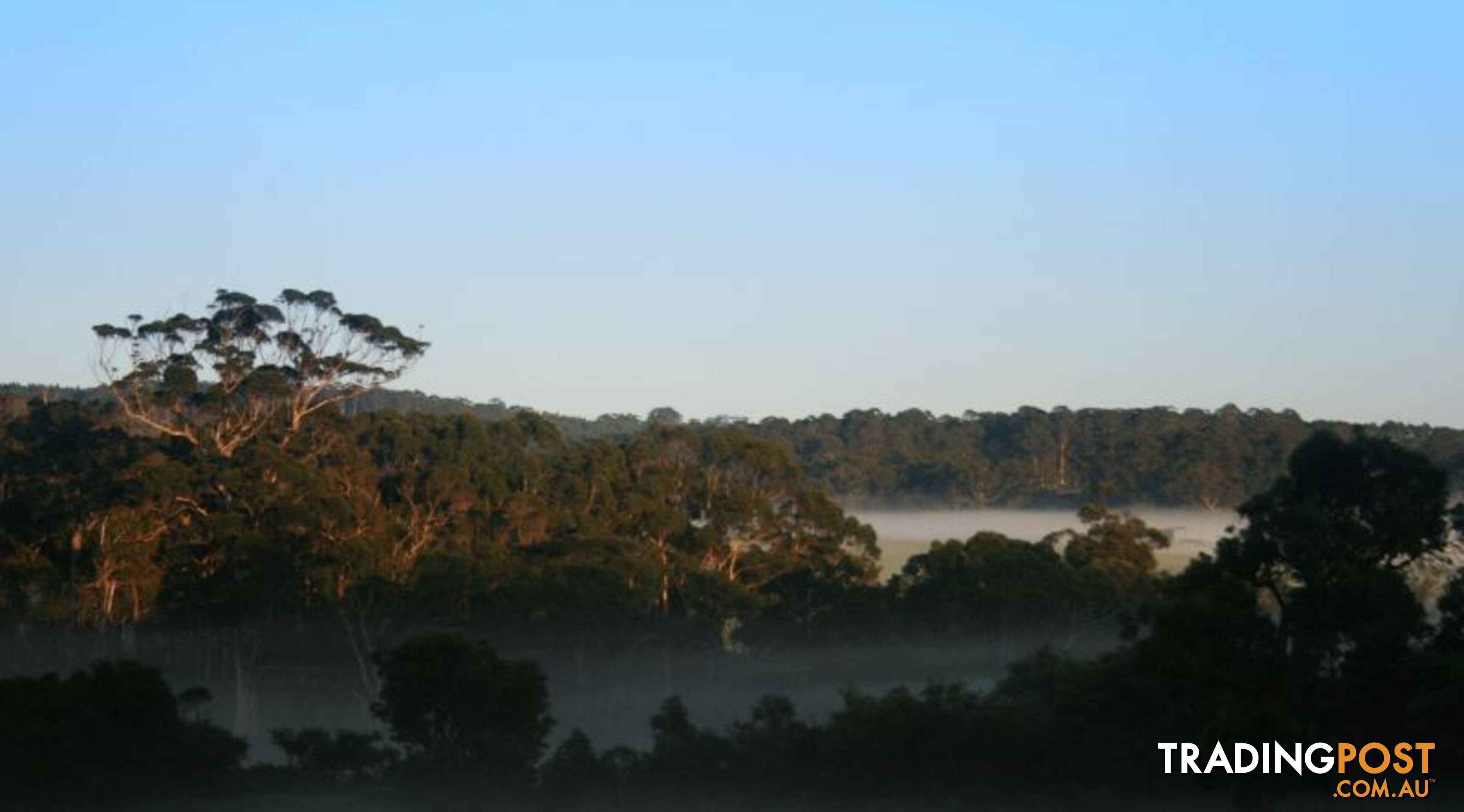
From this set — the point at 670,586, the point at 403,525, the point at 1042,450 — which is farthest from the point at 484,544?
the point at 1042,450

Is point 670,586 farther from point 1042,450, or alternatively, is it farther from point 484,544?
point 1042,450

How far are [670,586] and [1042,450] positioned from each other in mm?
10712

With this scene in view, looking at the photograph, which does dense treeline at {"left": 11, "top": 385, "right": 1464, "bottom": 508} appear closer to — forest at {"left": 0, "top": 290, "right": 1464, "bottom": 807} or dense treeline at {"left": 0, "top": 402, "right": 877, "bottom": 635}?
forest at {"left": 0, "top": 290, "right": 1464, "bottom": 807}

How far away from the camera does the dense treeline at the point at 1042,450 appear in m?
35.1

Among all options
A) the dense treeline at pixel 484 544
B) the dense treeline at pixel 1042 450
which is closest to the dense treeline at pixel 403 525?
the dense treeline at pixel 484 544

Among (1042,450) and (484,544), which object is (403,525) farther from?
(1042,450)

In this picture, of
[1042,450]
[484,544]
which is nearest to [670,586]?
[484,544]

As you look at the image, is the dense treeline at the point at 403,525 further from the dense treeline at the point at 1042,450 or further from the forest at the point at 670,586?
the dense treeline at the point at 1042,450

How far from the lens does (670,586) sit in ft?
165

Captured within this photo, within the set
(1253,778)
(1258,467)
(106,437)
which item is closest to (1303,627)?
(1253,778)

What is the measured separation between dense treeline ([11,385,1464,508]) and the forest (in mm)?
158

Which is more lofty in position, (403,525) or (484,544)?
(403,525)

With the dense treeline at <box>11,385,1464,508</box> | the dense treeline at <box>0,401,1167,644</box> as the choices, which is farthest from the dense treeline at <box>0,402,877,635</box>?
the dense treeline at <box>11,385,1464,508</box>

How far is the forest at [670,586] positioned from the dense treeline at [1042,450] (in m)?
0.16
